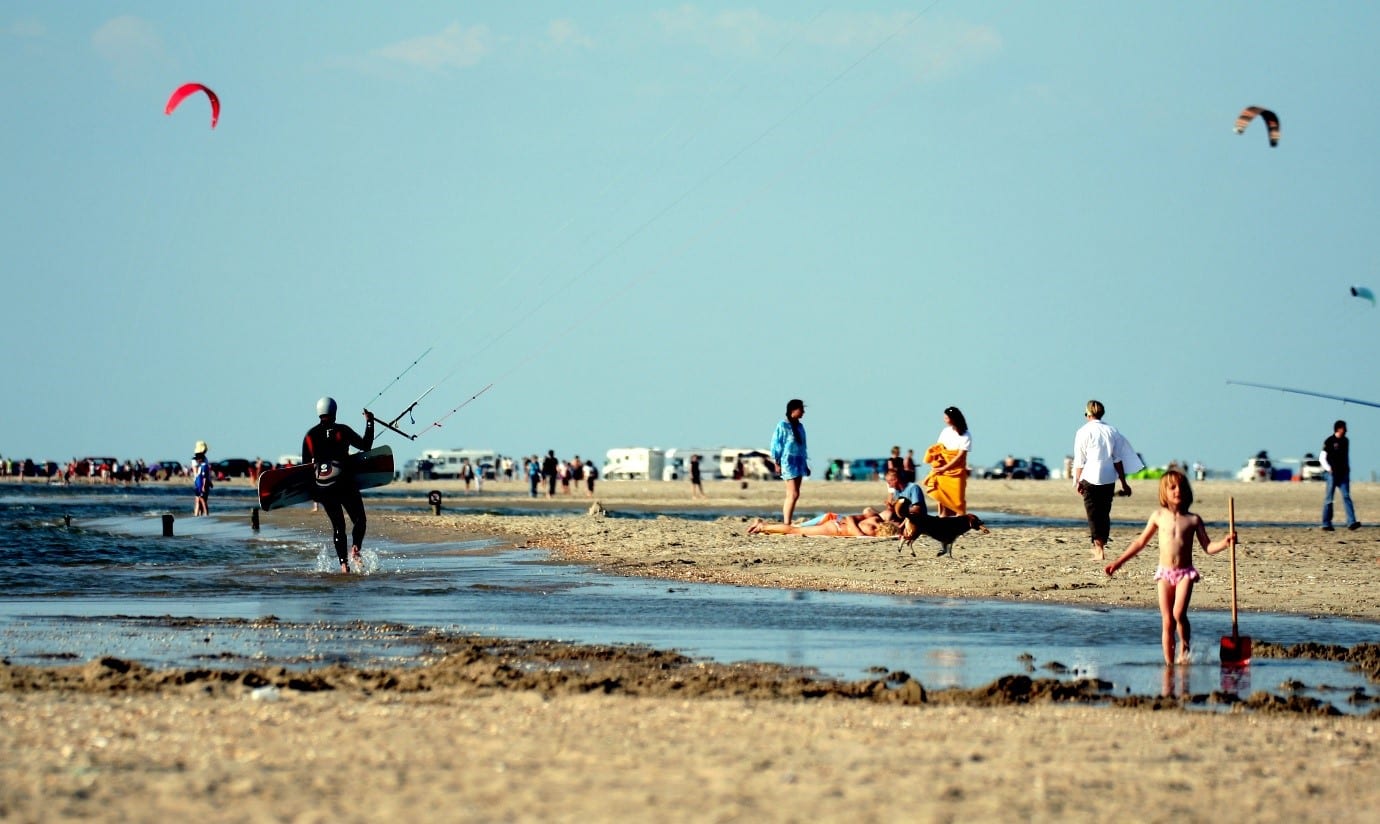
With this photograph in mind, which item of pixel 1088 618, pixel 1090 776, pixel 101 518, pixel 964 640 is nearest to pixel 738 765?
pixel 1090 776

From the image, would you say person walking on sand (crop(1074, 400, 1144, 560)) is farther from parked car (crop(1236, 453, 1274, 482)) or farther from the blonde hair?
parked car (crop(1236, 453, 1274, 482))

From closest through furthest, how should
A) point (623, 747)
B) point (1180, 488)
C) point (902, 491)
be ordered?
1. point (623, 747)
2. point (1180, 488)
3. point (902, 491)

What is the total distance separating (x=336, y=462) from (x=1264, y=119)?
11689mm

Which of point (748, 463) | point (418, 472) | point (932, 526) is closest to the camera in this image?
point (932, 526)

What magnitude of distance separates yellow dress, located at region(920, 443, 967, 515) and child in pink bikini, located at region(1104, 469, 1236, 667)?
791 centimetres

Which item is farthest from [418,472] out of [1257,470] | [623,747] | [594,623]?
[623,747]

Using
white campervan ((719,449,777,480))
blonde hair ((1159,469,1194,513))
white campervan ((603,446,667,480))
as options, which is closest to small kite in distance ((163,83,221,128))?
blonde hair ((1159,469,1194,513))

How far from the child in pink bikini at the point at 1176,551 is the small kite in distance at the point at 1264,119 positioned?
9.26 m

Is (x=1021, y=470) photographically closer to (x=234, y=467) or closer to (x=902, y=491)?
(x=234, y=467)

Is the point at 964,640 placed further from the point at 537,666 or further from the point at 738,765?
the point at 738,765

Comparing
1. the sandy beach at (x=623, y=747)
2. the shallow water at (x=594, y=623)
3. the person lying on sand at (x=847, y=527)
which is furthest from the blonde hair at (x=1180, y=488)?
the person lying on sand at (x=847, y=527)

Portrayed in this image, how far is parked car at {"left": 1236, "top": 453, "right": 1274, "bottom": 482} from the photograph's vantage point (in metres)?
100

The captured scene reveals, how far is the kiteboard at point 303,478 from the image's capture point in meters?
18.9

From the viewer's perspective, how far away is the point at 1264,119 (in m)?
19.9
